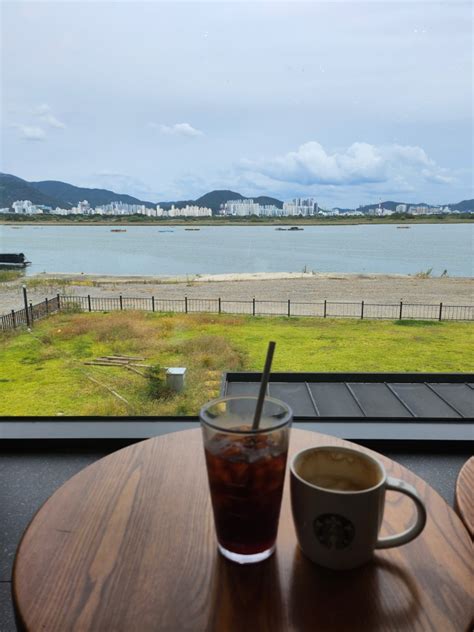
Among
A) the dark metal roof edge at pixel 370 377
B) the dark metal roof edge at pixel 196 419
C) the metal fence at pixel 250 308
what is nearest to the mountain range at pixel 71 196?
the metal fence at pixel 250 308

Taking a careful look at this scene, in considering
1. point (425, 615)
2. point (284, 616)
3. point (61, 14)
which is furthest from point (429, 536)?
point (61, 14)

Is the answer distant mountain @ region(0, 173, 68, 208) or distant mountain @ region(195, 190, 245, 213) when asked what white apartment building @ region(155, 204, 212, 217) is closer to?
distant mountain @ region(195, 190, 245, 213)

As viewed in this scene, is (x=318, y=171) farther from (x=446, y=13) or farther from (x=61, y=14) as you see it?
(x=61, y=14)

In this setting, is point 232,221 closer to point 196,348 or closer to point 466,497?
point 196,348

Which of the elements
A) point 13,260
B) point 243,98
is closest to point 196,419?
point 13,260

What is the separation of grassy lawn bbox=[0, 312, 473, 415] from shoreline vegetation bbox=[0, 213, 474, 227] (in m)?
0.52

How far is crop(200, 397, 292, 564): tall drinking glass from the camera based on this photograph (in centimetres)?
53

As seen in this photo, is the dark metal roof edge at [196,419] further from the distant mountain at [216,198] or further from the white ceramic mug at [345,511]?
the white ceramic mug at [345,511]

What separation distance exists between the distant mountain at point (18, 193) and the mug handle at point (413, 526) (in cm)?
242

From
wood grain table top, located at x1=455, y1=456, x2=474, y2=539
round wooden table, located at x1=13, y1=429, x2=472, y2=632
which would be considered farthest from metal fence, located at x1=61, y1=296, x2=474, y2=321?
round wooden table, located at x1=13, y1=429, x2=472, y2=632

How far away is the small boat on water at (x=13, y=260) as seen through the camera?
2487 mm

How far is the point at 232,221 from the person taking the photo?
8.28ft

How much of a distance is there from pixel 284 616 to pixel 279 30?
241cm

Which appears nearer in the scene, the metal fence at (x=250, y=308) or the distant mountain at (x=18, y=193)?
the distant mountain at (x=18, y=193)
